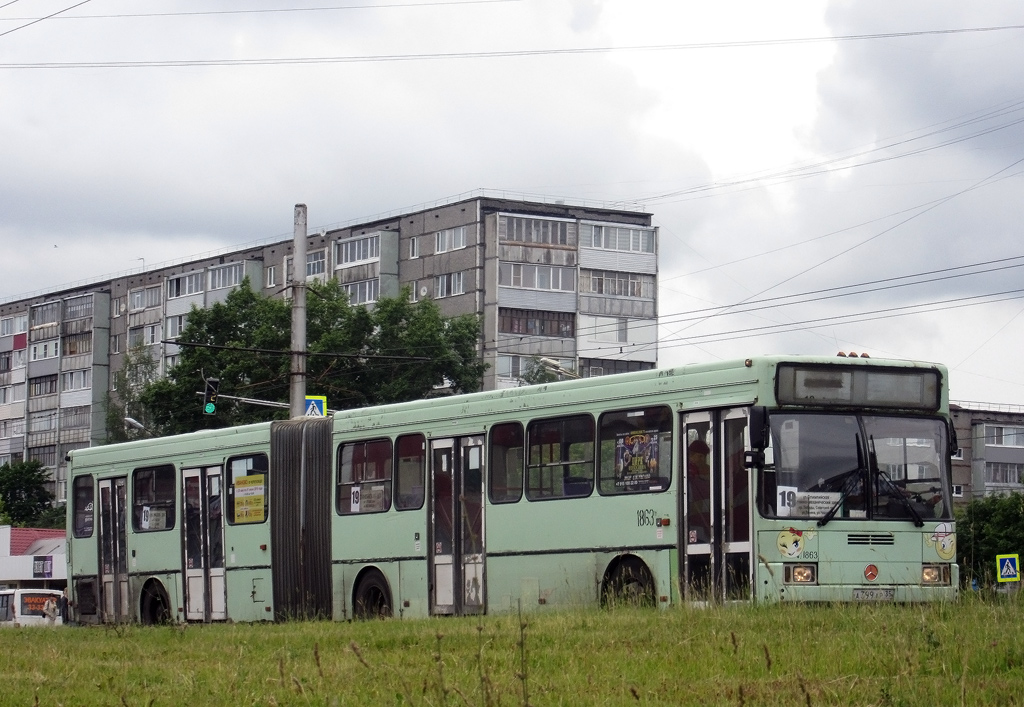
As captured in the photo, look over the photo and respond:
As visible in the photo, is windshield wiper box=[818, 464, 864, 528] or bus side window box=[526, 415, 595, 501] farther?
bus side window box=[526, 415, 595, 501]

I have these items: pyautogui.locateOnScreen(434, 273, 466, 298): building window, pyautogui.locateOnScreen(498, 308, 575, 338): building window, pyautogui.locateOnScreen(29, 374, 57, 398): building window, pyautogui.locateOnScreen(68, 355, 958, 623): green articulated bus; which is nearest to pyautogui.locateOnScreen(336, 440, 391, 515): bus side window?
pyautogui.locateOnScreen(68, 355, 958, 623): green articulated bus

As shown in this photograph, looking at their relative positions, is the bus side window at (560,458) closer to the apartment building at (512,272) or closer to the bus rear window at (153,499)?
the bus rear window at (153,499)

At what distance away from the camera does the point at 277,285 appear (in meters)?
94.3

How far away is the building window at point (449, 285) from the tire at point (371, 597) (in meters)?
65.7

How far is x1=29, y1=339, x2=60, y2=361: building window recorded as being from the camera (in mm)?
108812

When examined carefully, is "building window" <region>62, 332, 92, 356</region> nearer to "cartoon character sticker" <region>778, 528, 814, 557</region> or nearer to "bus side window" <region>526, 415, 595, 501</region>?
"bus side window" <region>526, 415, 595, 501</region>

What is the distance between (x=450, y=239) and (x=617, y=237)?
31.8 ft

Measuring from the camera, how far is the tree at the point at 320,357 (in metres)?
56.3

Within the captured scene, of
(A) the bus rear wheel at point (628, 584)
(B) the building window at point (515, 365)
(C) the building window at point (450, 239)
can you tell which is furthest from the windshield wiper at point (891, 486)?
(C) the building window at point (450, 239)

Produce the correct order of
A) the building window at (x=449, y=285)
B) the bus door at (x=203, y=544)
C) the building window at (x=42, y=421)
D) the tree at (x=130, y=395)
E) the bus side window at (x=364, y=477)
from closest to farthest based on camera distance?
the bus side window at (x=364, y=477) → the bus door at (x=203, y=544) → the tree at (x=130, y=395) → the building window at (x=449, y=285) → the building window at (x=42, y=421)

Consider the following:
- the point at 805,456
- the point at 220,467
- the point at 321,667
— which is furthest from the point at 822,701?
the point at 220,467

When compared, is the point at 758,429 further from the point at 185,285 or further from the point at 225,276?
the point at 185,285

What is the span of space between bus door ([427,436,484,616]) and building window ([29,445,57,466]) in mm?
91145

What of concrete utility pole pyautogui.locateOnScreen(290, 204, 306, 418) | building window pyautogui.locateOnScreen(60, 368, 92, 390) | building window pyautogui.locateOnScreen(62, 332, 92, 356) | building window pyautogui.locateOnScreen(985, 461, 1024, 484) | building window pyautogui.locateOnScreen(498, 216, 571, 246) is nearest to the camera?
concrete utility pole pyautogui.locateOnScreen(290, 204, 306, 418)
